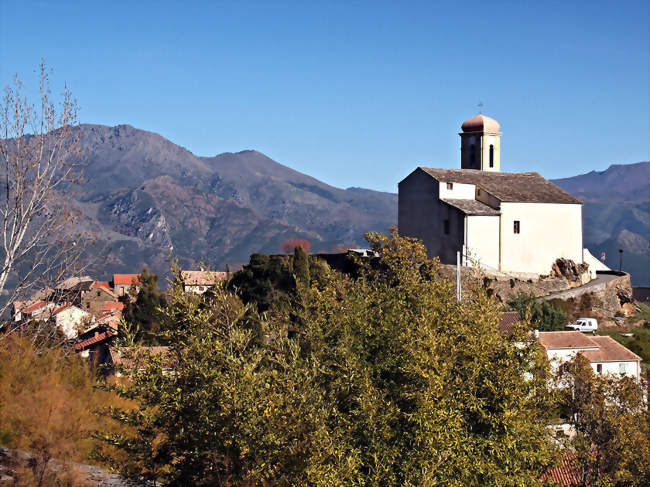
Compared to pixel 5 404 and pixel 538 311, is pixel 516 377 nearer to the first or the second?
pixel 5 404

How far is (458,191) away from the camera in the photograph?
5056 centimetres

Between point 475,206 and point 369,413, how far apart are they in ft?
124

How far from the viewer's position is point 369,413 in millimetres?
13031

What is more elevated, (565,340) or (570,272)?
(570,272)

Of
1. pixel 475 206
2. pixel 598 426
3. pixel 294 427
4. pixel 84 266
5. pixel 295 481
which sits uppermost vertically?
pixel 475 206

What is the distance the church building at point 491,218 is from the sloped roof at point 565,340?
26.0ft

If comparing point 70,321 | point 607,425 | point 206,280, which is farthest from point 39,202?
point 607,425

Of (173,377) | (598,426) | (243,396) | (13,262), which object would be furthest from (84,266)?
(598,426)

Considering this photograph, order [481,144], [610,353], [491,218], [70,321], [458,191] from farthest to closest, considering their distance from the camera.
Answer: [481,144], [458,191], [491,218], [610,353], [70,321]

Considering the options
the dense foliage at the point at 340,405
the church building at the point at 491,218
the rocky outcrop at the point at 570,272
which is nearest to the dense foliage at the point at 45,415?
the dense foliage at the point at 340,405

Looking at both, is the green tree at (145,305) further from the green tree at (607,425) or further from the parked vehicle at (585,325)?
the parked vehicle at (585,325)

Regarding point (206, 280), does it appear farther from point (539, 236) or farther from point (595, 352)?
point (539, 236)

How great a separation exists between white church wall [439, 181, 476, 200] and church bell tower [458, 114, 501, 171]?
10.4 meters

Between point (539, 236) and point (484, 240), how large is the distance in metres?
A: 4.76
